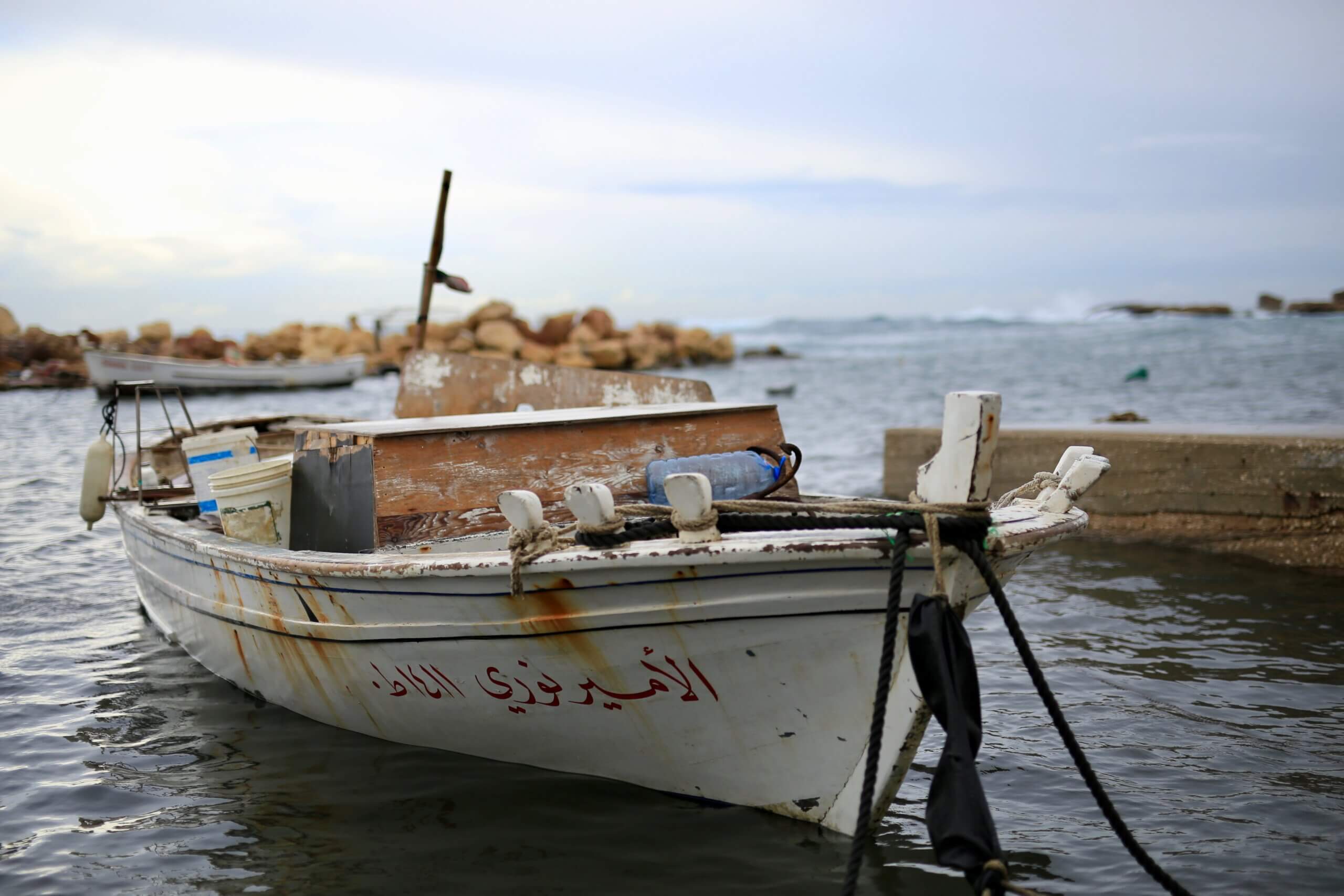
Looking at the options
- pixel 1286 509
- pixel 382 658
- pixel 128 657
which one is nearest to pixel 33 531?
pixel 128 657

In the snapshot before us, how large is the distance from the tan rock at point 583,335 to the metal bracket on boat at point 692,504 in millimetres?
36579

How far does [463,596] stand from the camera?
3627 mm

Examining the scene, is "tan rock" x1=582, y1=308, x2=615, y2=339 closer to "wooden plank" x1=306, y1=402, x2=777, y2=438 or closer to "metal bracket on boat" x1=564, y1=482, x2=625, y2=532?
"wooden plank" x1=306, y1=402, x2=777, y2=438

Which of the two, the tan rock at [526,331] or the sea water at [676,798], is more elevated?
the tan rock at [526,331]

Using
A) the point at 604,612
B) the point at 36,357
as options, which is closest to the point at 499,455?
the point at 604,612

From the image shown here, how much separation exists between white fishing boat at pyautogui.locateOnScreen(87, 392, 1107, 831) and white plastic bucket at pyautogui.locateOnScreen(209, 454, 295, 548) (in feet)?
0.31

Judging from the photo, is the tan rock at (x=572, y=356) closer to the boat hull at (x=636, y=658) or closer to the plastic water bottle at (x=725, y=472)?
the plastic water bottle at (x=725, y=472)

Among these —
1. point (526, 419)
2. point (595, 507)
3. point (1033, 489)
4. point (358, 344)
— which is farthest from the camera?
point (358, 344)

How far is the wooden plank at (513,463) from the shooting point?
440cm

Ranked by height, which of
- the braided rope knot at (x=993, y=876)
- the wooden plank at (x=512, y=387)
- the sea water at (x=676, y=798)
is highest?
the wooden plank at (x=512, y=387)

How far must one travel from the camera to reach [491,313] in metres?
39.2

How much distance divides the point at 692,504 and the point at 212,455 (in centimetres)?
373

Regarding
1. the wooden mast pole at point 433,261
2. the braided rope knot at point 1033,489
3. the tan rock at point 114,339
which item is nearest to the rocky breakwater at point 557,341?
the tan rock at point 114,339

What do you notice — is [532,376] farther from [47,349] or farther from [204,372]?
[47,349]
